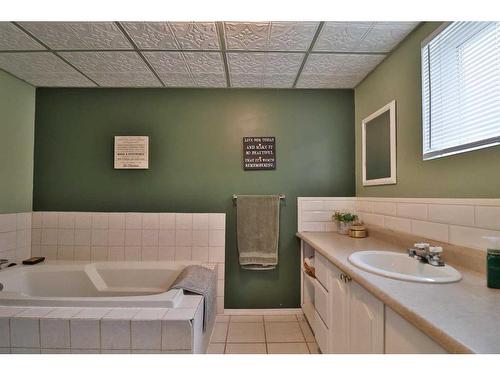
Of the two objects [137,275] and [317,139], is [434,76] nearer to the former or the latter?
[317,139]

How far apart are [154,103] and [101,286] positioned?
1.76m

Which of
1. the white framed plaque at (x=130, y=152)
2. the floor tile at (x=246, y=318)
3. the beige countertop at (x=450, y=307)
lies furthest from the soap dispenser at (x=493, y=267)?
the white framed plaque at (x=130, y=152)

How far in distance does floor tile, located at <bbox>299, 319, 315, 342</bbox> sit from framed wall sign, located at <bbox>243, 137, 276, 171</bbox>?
1.47 meters

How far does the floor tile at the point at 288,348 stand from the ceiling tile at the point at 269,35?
Result: 7.24ft

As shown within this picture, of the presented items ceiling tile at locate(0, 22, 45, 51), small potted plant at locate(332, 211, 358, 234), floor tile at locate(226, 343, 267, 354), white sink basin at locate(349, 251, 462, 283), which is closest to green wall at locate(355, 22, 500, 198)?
small potted plant at locate(332, 211, 358, 234)

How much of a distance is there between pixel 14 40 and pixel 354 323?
2726 mm

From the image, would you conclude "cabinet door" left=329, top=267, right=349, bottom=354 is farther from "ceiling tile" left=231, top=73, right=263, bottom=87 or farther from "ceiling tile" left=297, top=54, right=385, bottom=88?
"ceiling tile" left=231, top=73, right=263, bottom=87

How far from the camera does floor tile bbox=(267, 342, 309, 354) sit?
1717 mm

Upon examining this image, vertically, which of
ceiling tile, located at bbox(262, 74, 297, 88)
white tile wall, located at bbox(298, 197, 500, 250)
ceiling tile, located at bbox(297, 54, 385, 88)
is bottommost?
white tile wall, located at bbox(298, 197, 500, 250)

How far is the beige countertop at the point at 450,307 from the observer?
0.60m

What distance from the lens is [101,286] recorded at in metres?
2.03

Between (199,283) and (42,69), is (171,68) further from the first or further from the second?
(199,283)

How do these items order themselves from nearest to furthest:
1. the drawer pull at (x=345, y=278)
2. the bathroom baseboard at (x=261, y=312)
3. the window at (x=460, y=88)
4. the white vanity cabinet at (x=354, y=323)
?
the white vanity cabinet at (x=354, y=323)
the window at (x=460, y=88)
the drawer pull at (x=345, y=278)
the bathroom baseboard at (x=261, y=312)

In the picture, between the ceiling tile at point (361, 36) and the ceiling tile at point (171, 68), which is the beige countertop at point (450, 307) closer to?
the ceiling tile at point (361, 36)
